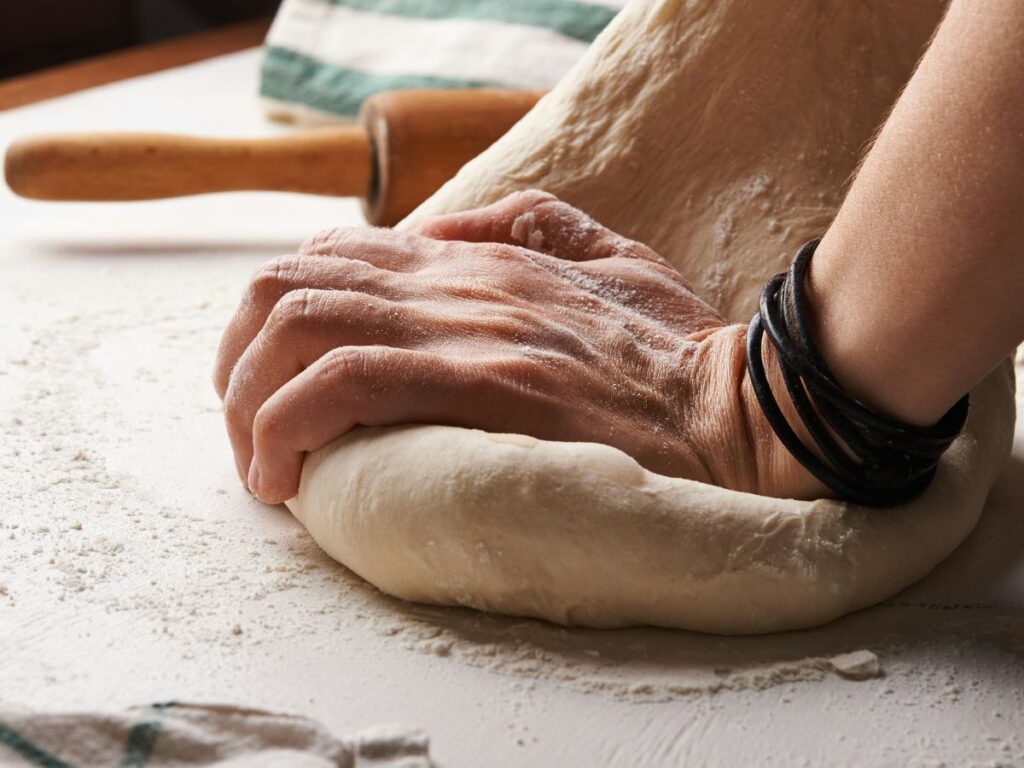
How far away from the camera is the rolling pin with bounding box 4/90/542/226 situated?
68.5 inches

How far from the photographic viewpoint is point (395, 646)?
82cm

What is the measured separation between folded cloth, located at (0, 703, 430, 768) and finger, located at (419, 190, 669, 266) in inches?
21.7

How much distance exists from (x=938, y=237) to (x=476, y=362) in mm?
328

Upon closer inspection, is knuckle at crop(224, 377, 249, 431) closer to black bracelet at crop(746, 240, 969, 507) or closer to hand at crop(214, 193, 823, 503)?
hand at crop(214, 193, 823, 503)

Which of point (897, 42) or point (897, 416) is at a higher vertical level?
point (897, 42)

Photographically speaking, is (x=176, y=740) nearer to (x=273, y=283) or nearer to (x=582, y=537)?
(x=582, y=537)

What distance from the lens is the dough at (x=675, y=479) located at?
810mm

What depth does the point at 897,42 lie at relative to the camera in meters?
1.21

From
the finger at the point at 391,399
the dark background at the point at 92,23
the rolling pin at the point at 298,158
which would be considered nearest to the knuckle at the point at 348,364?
the finger at the point at 391,399

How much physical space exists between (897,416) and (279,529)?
494mm

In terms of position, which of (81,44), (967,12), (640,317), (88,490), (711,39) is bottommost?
(81,44)

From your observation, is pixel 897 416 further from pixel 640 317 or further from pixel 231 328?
pixel 231 328

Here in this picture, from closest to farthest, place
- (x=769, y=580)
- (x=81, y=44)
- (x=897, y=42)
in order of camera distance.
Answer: (x=769, y=580) → (x=897, y=42) → (x=81, y=44)

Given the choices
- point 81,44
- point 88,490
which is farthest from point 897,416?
point 81,44
